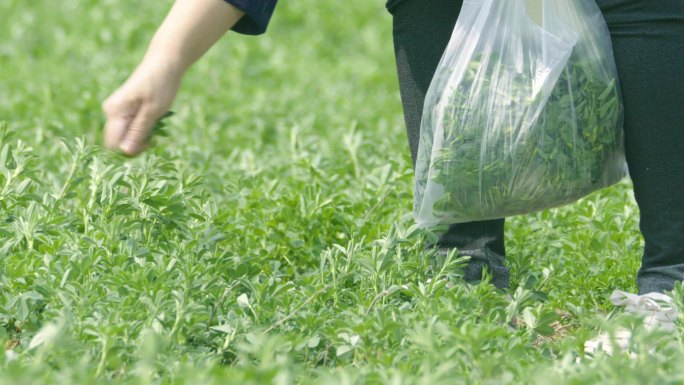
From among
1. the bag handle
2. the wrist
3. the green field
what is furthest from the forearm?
the bag handle

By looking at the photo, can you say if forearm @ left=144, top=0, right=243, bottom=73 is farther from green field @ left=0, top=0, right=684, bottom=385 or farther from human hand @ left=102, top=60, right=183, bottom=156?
green field @ left=0, top=0, right=684, bottom=385

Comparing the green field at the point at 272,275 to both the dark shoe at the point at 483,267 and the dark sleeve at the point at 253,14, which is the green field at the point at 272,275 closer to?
the dark shoe at the point at 483,267

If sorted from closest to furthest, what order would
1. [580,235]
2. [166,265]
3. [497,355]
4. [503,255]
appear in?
[497,355]
[166,265]
[503,255]
[580,235]

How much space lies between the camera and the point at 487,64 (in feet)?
7.98

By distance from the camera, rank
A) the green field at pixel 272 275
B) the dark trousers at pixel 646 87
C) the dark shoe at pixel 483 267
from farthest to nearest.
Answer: the dark shoe at pixel 483 267
the dark trousers at pixel 646 87
the green field at pixel 272 275

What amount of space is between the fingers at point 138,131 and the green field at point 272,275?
0.30 meters

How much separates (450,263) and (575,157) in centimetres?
39

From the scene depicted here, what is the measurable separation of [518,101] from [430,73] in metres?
0.27

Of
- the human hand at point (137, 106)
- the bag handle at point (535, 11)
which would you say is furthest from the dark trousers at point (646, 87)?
the human hand at point (137, 106)

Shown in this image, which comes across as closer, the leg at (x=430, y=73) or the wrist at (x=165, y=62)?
the wrist at (x=165, y=62)

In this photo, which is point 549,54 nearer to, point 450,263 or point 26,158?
point 450,263

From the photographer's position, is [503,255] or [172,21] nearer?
[172,21]

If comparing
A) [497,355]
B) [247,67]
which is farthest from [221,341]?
[247,67]

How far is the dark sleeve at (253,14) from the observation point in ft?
7.27
